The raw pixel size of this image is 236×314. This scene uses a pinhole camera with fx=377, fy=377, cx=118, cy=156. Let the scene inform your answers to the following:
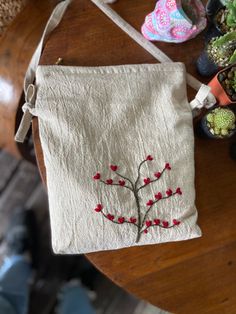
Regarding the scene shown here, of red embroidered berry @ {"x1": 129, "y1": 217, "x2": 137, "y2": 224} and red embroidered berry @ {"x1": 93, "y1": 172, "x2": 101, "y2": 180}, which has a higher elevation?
red embroidered berry @ {"x1": 93, "y1": 172, "x2": 101, "y2": 180}

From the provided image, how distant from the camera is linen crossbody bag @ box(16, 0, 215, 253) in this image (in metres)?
0.58

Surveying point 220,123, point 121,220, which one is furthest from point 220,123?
point 121,220

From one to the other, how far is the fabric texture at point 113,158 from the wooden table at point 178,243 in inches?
2.3

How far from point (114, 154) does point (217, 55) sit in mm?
235

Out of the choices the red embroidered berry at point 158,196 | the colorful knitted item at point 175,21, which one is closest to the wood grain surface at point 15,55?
the colorful knitted item at point 175,21

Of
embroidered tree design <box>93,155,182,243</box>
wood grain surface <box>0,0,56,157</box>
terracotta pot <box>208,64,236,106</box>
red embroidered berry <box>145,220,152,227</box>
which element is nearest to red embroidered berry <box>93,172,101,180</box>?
embroidered tree design <box>93,155,182,243</box>

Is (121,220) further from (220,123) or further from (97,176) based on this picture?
(220,123)

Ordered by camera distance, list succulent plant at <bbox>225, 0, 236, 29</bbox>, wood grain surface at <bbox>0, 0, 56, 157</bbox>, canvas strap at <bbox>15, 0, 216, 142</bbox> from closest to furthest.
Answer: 1. succulent plant at <bbox>225, 0, 236, 29</bbox>
2. canvas strap at <bbox>15, 0, 216, 142</bbox>
3. wood grain surface at <bbox>0, 0, 56, 157</bbox>

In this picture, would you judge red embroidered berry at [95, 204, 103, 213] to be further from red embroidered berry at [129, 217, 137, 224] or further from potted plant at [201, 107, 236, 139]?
potted plant at [201, 107, 236, 139]

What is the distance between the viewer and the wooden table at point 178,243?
0.66 metres

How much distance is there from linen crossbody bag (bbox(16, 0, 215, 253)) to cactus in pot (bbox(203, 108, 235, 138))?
0.03m

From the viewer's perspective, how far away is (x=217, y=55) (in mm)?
619

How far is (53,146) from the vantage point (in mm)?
591

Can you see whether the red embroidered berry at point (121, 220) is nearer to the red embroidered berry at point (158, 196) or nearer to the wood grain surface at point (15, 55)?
the red embroidered berry at point (158, 196)
